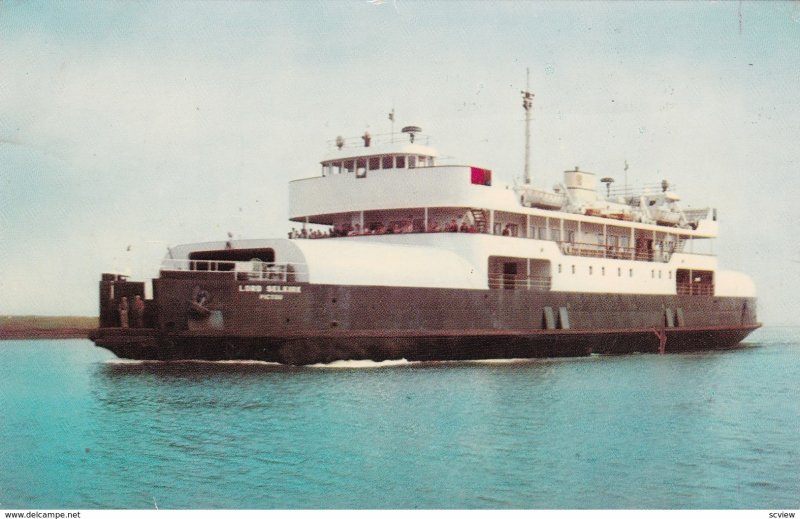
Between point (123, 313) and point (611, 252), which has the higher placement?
point (611, 252)

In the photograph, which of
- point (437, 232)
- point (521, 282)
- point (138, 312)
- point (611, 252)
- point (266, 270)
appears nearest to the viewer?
point (138, 312)

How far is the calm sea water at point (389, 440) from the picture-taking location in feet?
42.2

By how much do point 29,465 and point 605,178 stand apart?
31235mm

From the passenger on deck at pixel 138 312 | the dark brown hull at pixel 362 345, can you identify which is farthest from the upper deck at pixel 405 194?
the passenger on deck at pixel 138 312

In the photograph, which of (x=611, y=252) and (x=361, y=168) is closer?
(x=361, y=168)

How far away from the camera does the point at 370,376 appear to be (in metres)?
22.9

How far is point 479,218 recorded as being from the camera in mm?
30469

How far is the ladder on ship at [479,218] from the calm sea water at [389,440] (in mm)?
6985

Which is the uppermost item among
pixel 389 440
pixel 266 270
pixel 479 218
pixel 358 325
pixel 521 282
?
pixel 479 218

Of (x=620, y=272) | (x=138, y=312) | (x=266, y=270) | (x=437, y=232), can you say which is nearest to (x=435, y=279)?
(x=437, y=232)

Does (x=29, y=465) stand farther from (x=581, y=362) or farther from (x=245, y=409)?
(x=581, y=362)

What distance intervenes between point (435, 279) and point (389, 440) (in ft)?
38.8

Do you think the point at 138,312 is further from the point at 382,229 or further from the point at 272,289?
the point at 382,229

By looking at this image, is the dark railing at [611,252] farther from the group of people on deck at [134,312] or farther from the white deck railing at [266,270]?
the group of people on deck at [134,312]
